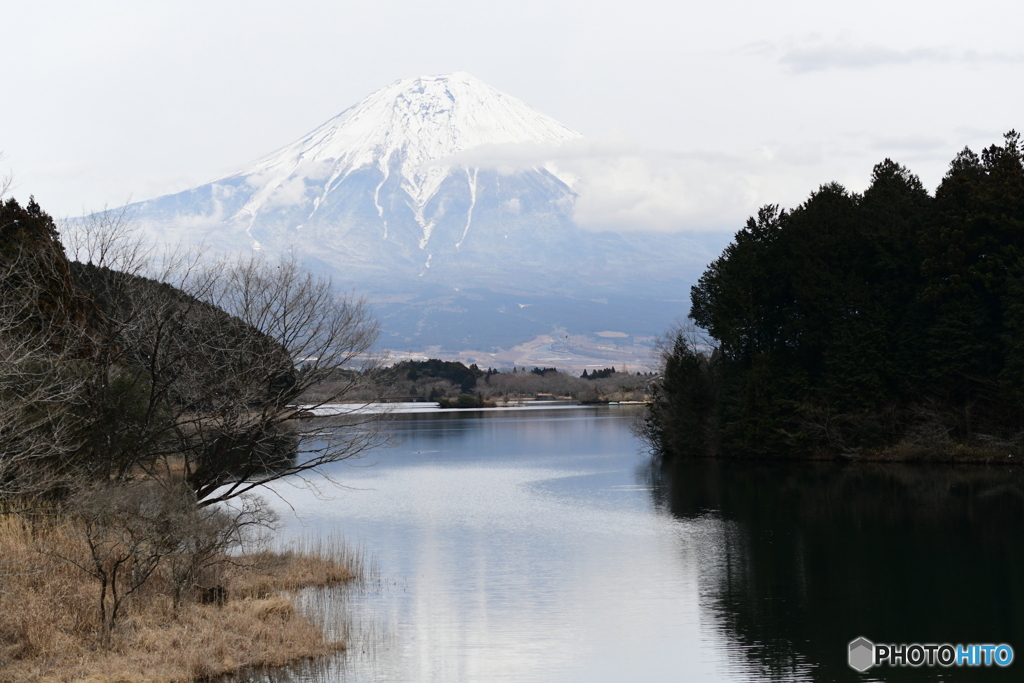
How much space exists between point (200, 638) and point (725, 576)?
10520 millimetres

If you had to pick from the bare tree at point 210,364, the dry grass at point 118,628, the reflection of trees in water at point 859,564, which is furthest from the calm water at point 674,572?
the bare tree at point 210,364

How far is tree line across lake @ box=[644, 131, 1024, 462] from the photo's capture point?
38.9 meters

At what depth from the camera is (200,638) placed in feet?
42.7

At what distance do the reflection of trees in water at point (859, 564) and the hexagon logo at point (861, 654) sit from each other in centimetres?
17

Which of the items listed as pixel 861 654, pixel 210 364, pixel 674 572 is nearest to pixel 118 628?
pixel 210 364

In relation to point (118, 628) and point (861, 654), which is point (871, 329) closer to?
point (861, 654)

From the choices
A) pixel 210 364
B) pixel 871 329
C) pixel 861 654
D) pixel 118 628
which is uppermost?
pixel 871 329

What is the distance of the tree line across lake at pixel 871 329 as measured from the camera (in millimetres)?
38938

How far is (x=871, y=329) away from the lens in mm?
42250

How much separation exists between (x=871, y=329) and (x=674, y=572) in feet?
83.2

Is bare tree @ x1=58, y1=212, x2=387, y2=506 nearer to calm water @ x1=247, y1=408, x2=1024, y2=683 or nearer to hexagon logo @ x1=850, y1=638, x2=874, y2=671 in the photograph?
calm water @ x1=247, y1=408, x2=1024, y2=683

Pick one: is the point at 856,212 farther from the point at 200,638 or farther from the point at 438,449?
the point at 200,638

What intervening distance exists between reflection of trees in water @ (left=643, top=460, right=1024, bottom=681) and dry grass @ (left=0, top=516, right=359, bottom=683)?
657 centimetres

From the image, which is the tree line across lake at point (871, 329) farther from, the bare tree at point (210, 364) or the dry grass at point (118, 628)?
the dry grass at point (118, 628)
